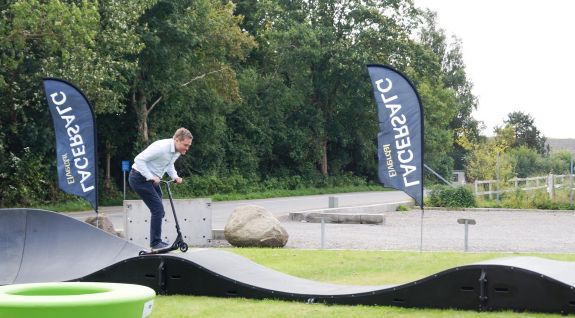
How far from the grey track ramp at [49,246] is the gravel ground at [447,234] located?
549cm

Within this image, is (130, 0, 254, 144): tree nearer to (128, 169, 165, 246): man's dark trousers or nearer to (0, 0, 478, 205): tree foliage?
(0, 0, 478, 205): tree foliage

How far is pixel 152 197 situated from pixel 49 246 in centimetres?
169

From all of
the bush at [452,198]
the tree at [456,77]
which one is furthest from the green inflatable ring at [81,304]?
the tree at [456,77]

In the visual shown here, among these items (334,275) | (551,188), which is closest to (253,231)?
(334,275)

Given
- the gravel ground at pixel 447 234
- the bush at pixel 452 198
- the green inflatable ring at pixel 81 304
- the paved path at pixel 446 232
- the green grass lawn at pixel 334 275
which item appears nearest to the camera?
the green inflatable ring at pixel 81 304

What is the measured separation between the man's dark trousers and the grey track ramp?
0.45m

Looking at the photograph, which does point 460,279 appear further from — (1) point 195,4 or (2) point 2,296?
(1) point 195,4

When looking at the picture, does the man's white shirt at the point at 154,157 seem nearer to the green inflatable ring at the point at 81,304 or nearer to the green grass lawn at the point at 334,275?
the green grass lawn at the point at 334,275

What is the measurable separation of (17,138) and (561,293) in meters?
25.9

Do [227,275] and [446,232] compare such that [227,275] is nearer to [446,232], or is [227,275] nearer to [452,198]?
[446,232]

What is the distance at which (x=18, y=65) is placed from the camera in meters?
27.7

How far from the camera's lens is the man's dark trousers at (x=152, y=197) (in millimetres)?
11359

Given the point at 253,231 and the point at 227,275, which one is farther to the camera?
the point at 253,231

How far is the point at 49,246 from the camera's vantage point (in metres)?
11.9
